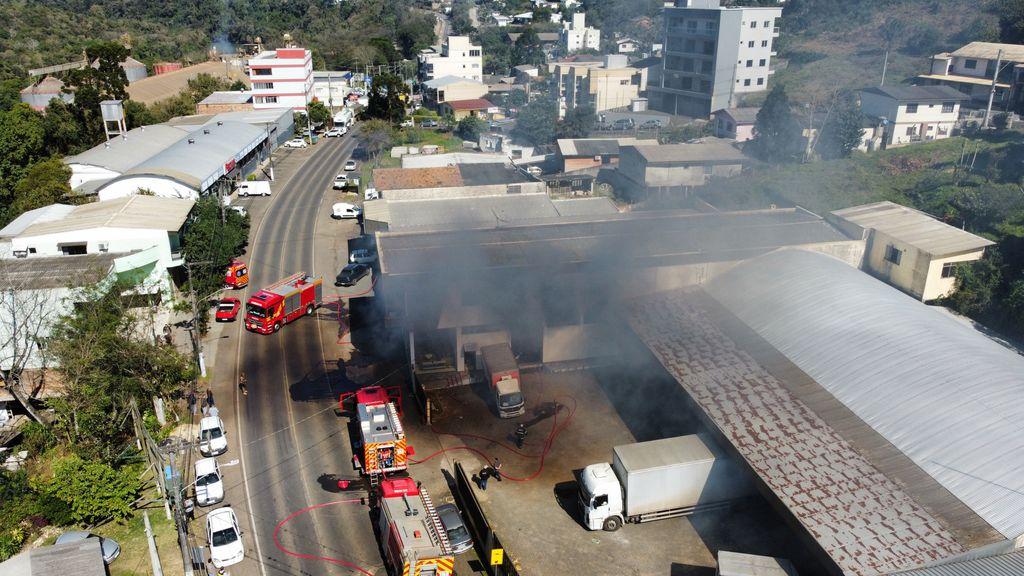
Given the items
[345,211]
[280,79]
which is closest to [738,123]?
[345,211]

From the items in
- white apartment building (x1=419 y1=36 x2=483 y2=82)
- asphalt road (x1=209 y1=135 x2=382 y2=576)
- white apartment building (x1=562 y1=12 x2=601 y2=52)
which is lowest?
asphalt road (x1=209 y1=135 x2=382 y2=576)

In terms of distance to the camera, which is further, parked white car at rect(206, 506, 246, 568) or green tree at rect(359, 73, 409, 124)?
green tree at rect(359, 73, 409, 124)

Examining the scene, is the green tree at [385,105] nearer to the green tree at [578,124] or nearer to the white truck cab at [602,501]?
the green tree at [578,124]

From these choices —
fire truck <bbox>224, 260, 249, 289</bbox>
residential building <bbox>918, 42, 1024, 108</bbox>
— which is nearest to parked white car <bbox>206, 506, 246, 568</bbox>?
fire truck <bbox>224, 260, 249, 289</bbox>

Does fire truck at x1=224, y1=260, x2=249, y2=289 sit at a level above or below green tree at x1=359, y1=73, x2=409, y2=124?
below

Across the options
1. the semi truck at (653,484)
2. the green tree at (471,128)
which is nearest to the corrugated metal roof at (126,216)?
the semi truck at (653,484)

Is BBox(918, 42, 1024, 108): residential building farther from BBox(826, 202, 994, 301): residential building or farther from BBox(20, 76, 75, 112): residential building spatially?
BBox(20, 76, 75, 112): residential building

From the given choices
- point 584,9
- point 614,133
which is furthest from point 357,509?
point 584,9
